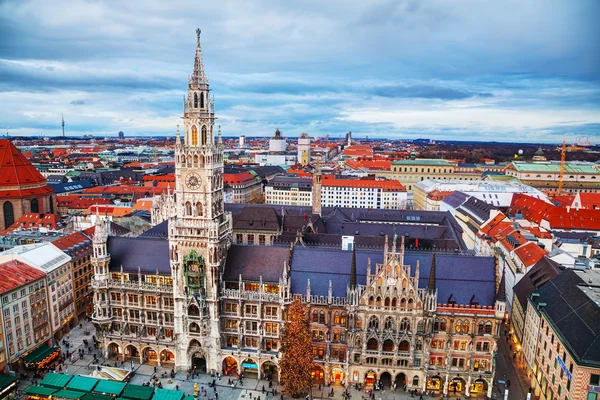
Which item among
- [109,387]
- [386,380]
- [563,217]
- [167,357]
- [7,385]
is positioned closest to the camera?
[109,387]

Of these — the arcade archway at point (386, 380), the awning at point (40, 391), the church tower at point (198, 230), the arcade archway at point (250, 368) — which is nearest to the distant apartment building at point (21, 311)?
the awning at point (40, 391)

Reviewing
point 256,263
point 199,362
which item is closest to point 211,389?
point 199,362

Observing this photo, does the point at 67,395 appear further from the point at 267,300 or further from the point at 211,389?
the point at 267,300

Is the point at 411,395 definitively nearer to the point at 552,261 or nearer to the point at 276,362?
the point at 276,362

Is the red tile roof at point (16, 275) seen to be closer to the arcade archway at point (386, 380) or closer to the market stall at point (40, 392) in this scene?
the market stall at point (40, 392)

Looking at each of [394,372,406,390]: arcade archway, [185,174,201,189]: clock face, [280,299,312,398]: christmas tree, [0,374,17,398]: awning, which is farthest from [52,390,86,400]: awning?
[394,372,406,390]: arcade archway

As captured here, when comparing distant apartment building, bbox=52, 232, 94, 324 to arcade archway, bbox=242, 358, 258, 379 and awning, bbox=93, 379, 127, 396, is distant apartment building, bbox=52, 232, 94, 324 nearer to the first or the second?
awning, bbox=93, 379, 127, 396

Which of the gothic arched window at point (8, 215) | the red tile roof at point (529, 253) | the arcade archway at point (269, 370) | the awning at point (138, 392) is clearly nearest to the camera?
the awning at point (138, 392)
